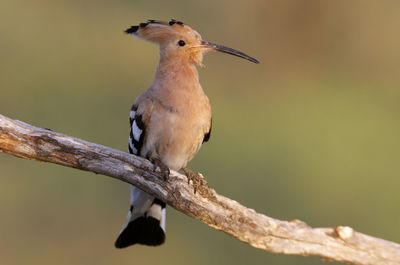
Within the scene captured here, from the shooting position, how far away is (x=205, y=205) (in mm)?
1602

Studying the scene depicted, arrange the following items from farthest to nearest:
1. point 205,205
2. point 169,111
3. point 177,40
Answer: point 177,40 < point 169,111 < point 205,205

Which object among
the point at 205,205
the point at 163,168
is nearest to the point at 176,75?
the point at 163,168

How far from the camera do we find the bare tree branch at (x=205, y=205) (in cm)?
154

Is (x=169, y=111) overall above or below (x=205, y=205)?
above

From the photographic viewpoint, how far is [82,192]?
3.57 m

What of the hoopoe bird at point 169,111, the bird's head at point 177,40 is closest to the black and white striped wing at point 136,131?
the hoopoe bird at point 169,111

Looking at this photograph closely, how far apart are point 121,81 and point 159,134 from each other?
327 centimetres

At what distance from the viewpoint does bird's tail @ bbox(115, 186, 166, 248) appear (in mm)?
1961

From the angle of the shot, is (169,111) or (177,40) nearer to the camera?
(169,111)

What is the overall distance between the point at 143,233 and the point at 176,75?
553mm

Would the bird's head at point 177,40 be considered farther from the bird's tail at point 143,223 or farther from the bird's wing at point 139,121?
the bird's tail at point 143,223

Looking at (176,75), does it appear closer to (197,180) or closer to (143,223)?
(197,180)

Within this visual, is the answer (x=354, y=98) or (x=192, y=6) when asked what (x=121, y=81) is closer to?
(x=192, y=6)

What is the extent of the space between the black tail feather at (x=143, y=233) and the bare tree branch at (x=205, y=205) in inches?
16.1
